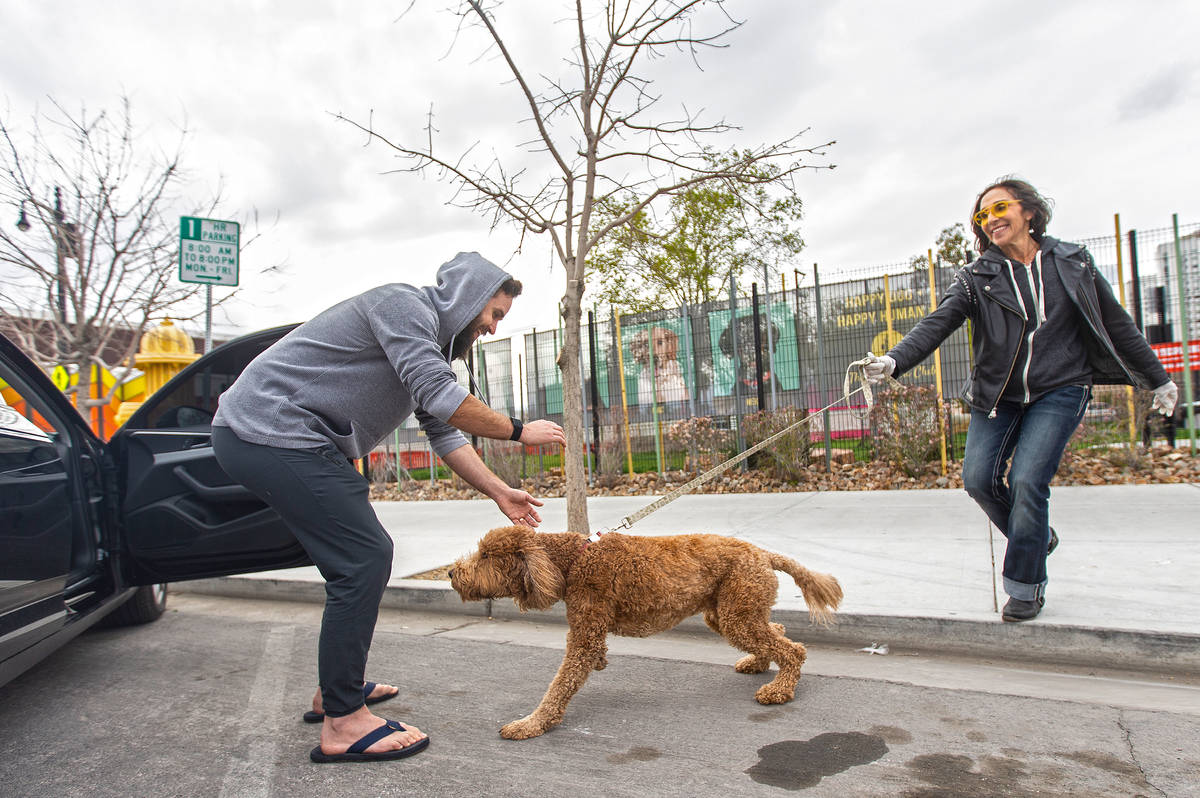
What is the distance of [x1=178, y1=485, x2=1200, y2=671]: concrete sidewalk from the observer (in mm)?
3578

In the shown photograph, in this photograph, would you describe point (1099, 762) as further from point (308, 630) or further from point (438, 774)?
point (308, 630)

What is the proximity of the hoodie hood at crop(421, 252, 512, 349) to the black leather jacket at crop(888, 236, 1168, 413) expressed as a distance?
2145 mm

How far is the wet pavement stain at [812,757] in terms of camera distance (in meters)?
2.50

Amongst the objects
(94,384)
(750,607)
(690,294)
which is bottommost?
(750,607)

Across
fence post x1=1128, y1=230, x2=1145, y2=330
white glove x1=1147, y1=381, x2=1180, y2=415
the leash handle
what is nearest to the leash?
the leash handle

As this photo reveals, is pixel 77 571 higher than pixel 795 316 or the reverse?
the reverse

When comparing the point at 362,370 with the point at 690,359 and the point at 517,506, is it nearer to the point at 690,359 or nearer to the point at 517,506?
the point at 517,506

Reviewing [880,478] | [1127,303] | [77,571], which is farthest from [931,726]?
[1127,303]

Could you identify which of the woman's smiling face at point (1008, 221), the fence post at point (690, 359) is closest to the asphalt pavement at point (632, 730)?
the woman's smiling face at point (1008, 221)

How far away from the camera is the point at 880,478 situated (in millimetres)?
9766

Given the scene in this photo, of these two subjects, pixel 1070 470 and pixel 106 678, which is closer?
pixel 106 678

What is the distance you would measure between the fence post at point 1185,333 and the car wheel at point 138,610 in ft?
35.0

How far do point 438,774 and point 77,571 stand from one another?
2059 millimetres

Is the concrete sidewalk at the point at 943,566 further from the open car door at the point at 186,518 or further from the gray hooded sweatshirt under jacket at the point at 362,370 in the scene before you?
the gray hooded sweatshirt under jacket at the point at 362,370
